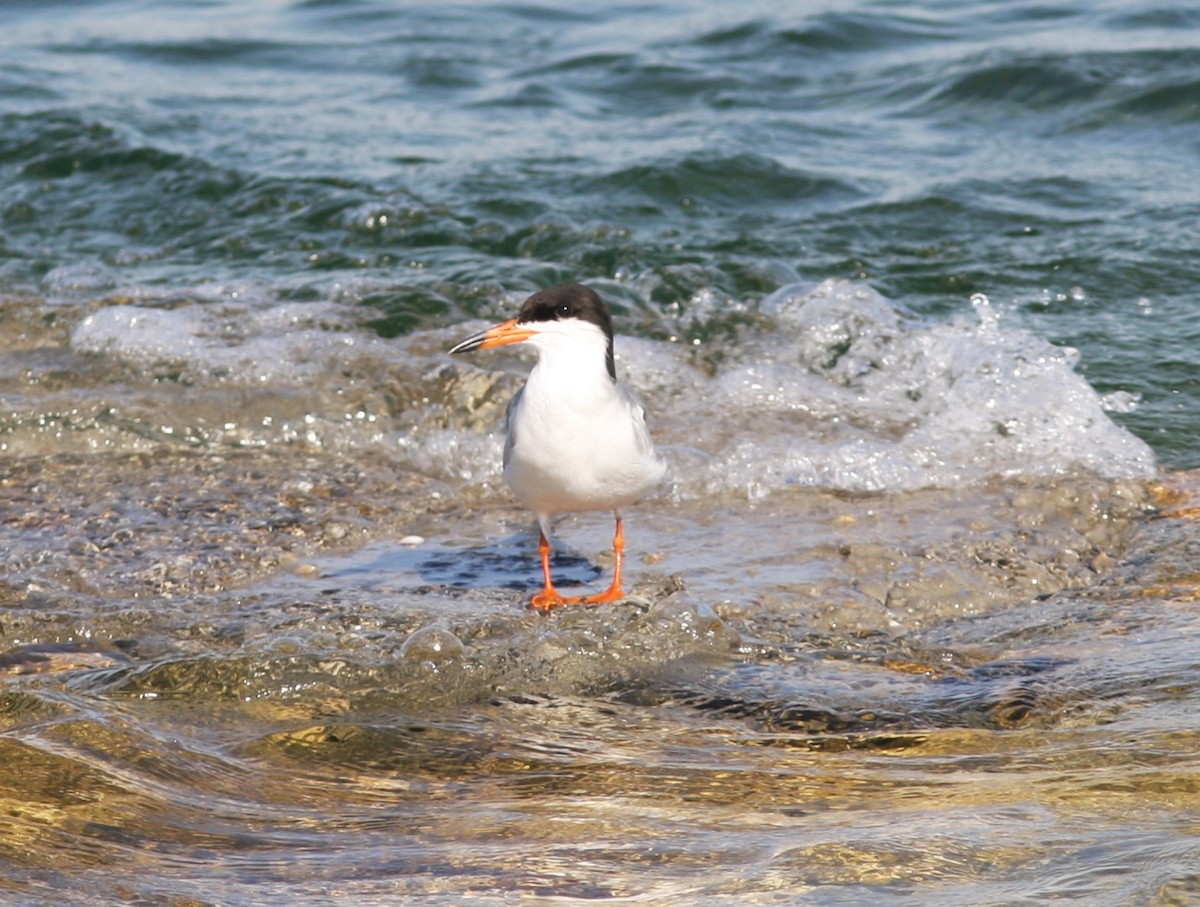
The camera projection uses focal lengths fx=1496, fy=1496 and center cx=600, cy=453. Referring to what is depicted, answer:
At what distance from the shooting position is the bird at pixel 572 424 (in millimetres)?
5586

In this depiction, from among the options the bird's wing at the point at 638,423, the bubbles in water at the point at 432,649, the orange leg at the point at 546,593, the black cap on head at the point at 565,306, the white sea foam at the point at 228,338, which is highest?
the black cap on head at the point at 565,306

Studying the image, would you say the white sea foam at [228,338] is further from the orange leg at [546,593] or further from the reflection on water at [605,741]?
the orange leg at [546,593]

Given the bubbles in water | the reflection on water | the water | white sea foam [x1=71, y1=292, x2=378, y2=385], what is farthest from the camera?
white sea foam [x1=71, y1=292, x2=378, y2=385]

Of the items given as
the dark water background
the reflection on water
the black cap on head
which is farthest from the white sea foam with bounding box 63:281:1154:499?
the black cap on head

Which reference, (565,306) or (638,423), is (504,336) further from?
→ (638,423)

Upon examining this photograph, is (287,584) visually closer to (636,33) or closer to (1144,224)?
(1144,224)

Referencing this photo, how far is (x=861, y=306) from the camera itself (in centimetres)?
891

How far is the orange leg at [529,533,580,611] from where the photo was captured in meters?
5.62

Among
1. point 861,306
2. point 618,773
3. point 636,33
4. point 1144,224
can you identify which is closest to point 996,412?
point 861,306

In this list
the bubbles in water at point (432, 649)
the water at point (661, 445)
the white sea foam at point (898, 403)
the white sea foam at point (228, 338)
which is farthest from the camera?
the white sea foam at point (228, 338)

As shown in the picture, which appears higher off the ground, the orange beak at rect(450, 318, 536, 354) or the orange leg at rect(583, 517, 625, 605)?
the orange beak at rect(450, 318, 536, 354)

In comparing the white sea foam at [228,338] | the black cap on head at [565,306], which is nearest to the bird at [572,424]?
the black cap on head at [565,306]

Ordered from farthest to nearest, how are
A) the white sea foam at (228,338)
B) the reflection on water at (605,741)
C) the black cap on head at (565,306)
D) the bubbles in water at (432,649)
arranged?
the white sea foam at (228,338) → the black cap on head at (565,306) → the bubbles in water at (432,649) → the reflection on water at (605,741)

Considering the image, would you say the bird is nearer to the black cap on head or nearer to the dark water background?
the black cap on head
